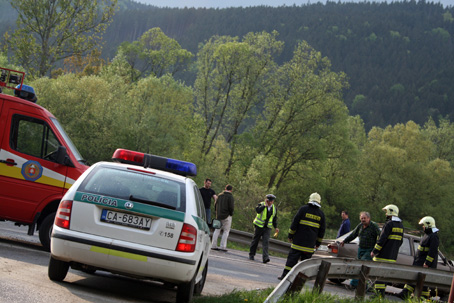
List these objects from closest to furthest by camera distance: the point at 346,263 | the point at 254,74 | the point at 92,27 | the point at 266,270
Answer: the point at 346,263 < the point at 266,270 < the point at 92,27 < the point at 254,74

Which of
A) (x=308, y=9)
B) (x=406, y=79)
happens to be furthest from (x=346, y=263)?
(x=308, y=9)

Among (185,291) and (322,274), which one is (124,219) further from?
(322,274)

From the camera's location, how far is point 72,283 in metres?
7.58

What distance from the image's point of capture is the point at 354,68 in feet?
497

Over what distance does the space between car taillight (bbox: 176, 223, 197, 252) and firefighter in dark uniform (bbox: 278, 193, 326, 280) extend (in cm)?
451

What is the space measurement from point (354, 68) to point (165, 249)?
150 metres

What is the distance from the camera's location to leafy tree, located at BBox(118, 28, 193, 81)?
6869 cm

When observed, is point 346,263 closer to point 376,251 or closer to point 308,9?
point 376,251

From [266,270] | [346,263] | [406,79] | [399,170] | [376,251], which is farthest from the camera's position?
[406,79]

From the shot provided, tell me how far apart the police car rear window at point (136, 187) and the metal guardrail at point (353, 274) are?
1483mm

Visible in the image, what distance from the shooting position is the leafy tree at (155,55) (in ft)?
225

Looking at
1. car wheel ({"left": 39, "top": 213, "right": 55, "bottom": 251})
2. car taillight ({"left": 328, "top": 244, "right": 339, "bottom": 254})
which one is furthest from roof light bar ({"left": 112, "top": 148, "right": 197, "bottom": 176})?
car taillight ({"left": 328, "top": 244, "right": 339, "bottom": 254})

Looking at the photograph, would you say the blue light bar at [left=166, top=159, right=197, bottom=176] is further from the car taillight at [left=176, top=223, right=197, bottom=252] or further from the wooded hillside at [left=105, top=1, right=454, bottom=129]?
the wooded hillside at [left=105, top=1, right=454, bottom=129]

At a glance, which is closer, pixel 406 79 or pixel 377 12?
pixel 406 79
